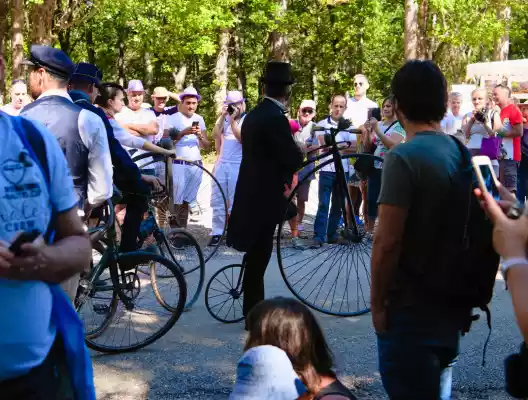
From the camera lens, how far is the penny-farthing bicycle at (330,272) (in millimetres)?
7184

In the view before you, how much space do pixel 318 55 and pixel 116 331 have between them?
3697 centimetres

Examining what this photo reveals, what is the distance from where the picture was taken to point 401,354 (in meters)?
3.22

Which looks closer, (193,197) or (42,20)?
(193,197)

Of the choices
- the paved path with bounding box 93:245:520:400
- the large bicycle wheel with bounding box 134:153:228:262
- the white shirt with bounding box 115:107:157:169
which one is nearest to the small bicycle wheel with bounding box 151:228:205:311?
the paved path with bounding box 93:245:520:400

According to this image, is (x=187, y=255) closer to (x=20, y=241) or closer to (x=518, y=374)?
(x=518, y=374)

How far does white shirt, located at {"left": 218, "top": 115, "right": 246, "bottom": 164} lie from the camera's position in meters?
11.0

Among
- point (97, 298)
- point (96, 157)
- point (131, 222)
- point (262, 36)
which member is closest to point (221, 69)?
point (262, 36)

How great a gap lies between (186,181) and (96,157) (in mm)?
5282

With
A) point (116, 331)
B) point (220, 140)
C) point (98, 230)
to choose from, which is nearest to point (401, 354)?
point (98, 230)

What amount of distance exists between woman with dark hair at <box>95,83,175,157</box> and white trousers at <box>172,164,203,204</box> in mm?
1452

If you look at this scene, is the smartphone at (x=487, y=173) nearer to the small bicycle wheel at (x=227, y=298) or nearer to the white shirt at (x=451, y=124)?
the small bicycle wheel at (x=227, y=298)

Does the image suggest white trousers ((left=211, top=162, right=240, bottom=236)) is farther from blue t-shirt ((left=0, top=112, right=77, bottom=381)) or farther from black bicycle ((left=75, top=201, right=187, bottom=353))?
blue t-shirt ((left=0, top=112, right=77, bottom=381))

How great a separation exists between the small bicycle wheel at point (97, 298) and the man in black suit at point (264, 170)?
3.22 feet

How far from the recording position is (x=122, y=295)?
20.7 feet
